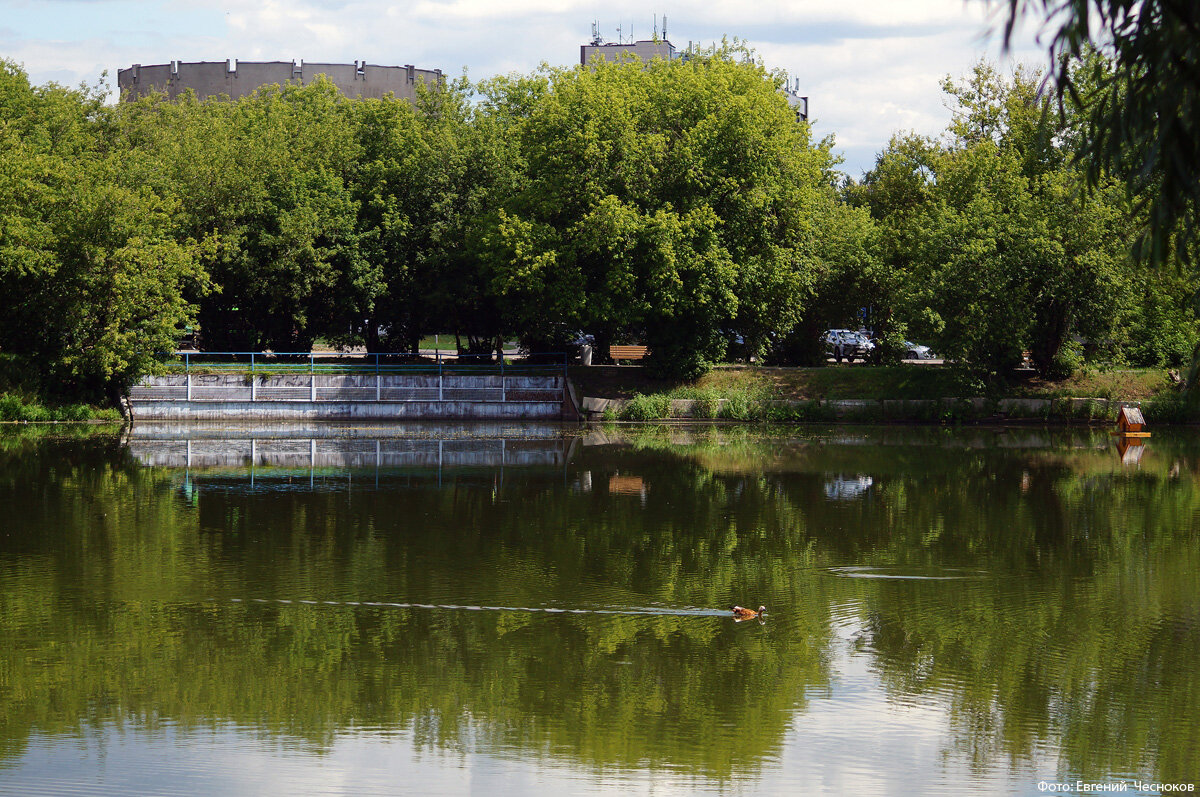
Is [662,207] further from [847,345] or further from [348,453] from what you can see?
[348,453]

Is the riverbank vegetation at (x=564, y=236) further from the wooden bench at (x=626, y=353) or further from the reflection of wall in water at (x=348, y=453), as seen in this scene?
the reflection of wall in water at (x=348, y=453)

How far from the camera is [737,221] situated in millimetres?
42938

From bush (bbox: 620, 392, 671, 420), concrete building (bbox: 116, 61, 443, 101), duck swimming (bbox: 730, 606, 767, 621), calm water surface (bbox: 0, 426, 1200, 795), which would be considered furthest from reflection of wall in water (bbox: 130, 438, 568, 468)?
concrete building (bbox: 116, 61, 443, 101)

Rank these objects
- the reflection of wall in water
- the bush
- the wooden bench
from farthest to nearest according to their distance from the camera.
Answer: the wooden bench < the bush < the reflection of wall in water

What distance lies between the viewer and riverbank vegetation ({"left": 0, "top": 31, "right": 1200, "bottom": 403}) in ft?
131

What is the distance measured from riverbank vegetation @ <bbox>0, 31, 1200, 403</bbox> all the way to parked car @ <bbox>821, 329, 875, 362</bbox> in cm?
172

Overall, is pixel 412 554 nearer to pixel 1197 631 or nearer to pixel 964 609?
pixel 964 609

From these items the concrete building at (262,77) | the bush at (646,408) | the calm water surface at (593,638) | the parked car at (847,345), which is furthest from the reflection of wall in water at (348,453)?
the concrete building at (262,77)

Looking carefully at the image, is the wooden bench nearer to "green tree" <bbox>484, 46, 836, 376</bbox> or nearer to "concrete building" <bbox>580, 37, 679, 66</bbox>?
"green tree" <bbox>484, 46, 836, 376</bbox>

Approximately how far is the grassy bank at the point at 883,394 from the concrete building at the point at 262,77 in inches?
2081

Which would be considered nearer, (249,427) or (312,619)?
(312,619)

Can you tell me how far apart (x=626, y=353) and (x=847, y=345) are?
10260 millimetres

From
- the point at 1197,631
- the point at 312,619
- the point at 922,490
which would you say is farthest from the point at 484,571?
the point at 922,490

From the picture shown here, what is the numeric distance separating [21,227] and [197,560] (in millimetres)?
25893
